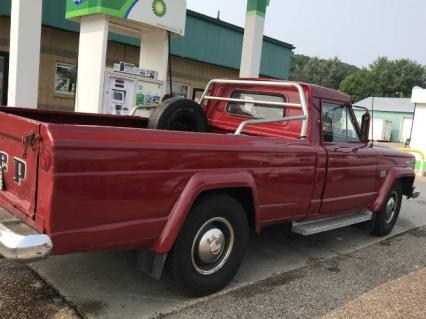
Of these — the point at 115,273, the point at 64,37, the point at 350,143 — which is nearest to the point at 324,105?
the point at 350,143

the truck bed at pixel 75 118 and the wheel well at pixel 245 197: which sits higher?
the truck bed at pixel 75 118

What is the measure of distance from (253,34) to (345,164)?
236 inches

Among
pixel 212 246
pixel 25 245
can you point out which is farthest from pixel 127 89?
pixel 25 245

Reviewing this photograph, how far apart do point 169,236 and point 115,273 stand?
1104 millimetres

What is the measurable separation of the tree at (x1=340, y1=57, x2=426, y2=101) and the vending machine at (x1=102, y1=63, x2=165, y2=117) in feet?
203

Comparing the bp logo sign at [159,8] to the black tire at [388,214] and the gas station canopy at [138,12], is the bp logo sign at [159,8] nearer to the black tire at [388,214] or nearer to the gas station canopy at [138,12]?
the gas station canopy at [138,12]

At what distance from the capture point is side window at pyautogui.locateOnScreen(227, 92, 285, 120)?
17.2ft

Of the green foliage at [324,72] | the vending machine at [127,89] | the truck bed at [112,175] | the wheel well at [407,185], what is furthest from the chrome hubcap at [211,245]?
the green foliage at [324,72]

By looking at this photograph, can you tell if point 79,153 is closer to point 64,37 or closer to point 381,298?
point 381,298

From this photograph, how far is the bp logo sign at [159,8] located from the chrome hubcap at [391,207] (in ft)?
16.9

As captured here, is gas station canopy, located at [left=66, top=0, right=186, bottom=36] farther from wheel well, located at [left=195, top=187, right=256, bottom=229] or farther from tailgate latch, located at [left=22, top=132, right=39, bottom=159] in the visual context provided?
tailgate latch, located at [left=22, top=132, right=39, bottom=159]

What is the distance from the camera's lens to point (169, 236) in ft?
11.3

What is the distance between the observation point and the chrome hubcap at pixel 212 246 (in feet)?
12.5

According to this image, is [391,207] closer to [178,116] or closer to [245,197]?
[245,197]
